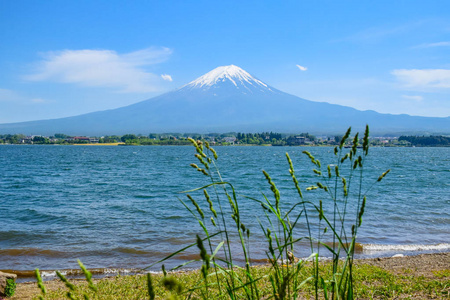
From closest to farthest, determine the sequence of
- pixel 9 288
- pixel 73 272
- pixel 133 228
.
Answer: pixel 9 288, pixel 73 272, pixel 133 228

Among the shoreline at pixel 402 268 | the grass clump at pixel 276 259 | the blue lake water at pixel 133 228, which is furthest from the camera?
the blue lake water at pixel 133 228

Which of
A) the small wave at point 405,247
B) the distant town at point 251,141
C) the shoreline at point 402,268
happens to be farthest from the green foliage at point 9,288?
the distant town at point 251,141

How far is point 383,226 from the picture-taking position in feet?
45.8

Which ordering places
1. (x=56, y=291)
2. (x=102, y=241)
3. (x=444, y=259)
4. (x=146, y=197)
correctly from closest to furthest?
(x=56, y=291)
(x=444, y=259)
(x=102, y=241)
(x=146, y=197)

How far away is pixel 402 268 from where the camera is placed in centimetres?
795

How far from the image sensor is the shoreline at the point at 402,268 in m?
7.16

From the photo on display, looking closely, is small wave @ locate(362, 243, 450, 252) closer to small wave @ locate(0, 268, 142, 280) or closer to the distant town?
small wave @ locate(0, 268, 142, 280)

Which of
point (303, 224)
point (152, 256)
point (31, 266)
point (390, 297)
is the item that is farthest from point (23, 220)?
point (390, 297)

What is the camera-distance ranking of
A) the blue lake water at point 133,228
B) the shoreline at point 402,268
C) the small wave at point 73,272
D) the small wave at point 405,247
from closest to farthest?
the shoreline at point 402,268 < the small wave at point 73,272 < the blue lake water at point 133,228 < the small wave at point 405,247

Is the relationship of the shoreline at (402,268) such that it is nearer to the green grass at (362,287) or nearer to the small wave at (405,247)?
the green grass at (362,287)

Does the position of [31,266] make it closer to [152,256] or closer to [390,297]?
[152,256]

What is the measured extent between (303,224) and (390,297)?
28.5 ft

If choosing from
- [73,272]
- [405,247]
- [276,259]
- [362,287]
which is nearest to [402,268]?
[362,287]

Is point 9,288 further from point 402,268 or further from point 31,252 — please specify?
point 402,268
